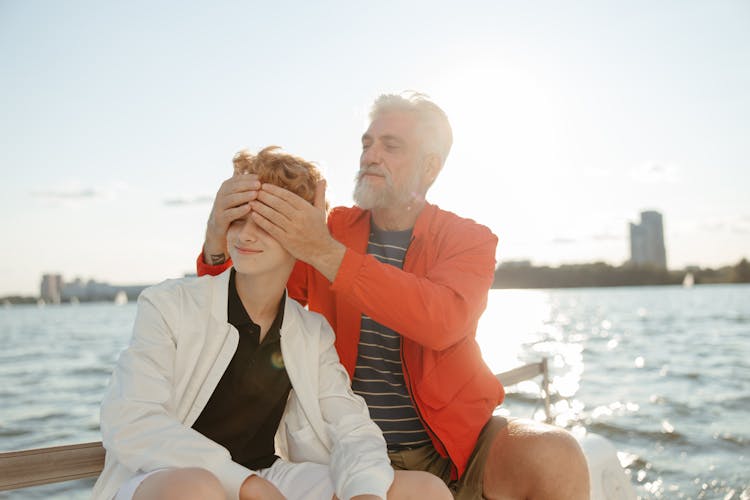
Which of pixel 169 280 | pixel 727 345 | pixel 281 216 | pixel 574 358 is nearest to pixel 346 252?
pixel 281 216

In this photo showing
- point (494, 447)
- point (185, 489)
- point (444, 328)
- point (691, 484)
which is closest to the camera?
point (185, 489)

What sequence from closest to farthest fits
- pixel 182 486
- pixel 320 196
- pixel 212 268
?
pixel 182 486, pixel 320 196, pixel 212 268

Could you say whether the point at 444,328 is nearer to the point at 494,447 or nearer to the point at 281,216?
the point at 494,447

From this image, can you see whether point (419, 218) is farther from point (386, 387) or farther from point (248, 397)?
point (248, 397)

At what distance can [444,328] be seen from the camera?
6.52ft

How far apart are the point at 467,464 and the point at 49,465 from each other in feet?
4.34

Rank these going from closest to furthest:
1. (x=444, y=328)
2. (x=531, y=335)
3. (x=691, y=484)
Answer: (x=444, y=328) → (x=691, y=484) → (x=531, y=335)

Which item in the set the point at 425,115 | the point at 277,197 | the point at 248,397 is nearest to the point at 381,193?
the point at 425,115

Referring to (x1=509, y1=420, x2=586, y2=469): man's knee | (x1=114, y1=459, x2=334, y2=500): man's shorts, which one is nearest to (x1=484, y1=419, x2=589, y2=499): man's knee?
(x1=509, y1=420, x2=586, y2=469): man's knee

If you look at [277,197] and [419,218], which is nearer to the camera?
[277,197]

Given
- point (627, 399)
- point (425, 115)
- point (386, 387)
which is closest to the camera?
point (386, 387)

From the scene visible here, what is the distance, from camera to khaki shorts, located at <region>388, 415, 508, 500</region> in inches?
84.2

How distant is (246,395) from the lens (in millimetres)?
1857

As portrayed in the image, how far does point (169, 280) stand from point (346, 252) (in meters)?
0.55
